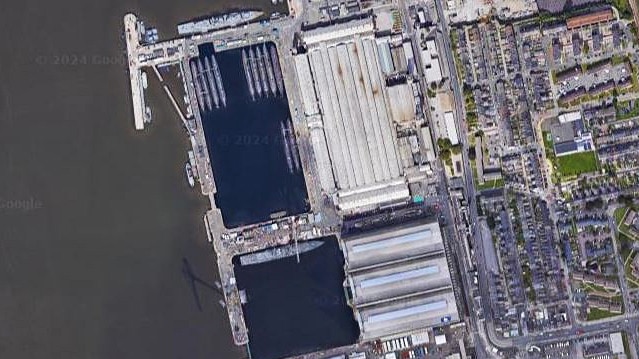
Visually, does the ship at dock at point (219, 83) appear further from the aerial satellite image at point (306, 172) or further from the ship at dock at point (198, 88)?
the ship at dock at point (198, 88)

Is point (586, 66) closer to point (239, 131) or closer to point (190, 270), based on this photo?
point (239, 131)

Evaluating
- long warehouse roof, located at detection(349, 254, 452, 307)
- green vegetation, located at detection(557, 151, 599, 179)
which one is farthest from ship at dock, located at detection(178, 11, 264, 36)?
green vegetation, located at detection(557, 151, 599, 179)

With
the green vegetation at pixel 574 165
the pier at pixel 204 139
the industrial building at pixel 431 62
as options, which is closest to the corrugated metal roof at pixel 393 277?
the pier at pixel 204 139

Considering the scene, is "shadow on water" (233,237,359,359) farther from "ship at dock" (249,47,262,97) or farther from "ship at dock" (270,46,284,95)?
"ship at dock" (249,47,262,97)

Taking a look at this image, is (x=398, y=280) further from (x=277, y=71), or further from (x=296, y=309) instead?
(x=277, y=71)

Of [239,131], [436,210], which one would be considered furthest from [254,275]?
[436,210]

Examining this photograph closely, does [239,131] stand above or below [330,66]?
below
